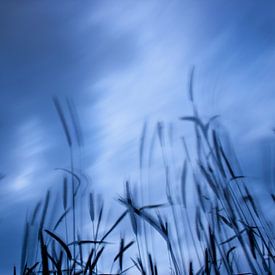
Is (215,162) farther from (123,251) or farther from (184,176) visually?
(123,251)

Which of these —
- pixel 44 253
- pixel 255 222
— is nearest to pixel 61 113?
pixel 44 253

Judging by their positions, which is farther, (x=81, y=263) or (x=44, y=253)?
(x=81, y=263)

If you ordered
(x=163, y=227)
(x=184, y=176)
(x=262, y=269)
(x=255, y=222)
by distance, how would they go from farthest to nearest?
(x=184, y=176)
(x=255, y=222)
(x=163, y=227)
(x=262, y=269)

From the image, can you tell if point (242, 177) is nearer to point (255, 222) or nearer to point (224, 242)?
point (255, 222)

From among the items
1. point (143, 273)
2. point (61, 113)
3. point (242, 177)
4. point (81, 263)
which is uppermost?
point (61, 113)

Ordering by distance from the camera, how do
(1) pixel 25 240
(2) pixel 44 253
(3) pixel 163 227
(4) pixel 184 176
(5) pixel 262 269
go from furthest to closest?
(4) pixel 184 176 < (3) pixel 163 227 < (5) pixel 262 269 < (1) pixel 25 240 < (2) pixel 44 253

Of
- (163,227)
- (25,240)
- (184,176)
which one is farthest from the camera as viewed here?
(184,176)

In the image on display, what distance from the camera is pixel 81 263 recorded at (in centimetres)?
164

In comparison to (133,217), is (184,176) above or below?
above

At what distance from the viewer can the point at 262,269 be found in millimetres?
1599

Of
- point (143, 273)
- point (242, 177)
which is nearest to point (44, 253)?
point (143, 273)

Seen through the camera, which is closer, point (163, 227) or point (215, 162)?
point (163, 227)

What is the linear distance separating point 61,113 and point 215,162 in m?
1.15

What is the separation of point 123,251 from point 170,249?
12.5 inches
